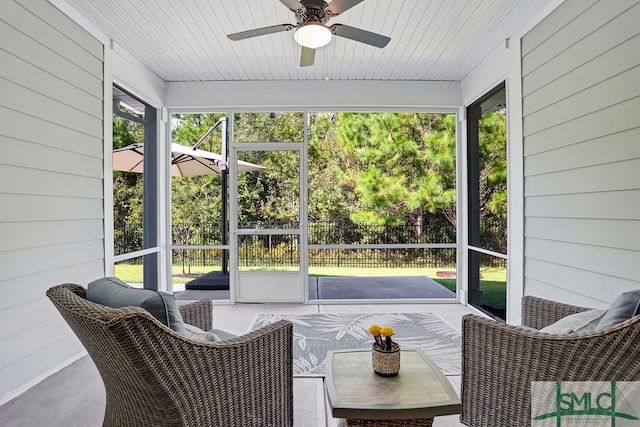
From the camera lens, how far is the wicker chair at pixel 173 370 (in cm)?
127

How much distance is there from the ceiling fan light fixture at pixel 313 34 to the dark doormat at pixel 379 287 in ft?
10.7

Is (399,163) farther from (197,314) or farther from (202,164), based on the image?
(197,314)

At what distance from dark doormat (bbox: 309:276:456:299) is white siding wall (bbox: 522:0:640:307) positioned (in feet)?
6.65

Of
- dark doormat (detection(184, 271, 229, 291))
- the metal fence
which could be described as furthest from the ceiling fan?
dark doormat (detection(184, 271, 229, 291))

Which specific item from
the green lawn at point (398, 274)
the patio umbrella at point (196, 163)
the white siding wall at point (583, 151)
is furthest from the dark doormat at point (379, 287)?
the white siding wall at point (583, 151)

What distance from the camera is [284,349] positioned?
6.10 ft

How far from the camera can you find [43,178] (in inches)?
107

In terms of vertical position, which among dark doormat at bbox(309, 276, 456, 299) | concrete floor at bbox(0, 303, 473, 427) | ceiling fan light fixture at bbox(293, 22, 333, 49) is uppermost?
ceiling fan light fixture at bbox(293, 22, 333, 49)

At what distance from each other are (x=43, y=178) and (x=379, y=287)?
4.02 meters

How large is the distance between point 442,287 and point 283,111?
10.3ft

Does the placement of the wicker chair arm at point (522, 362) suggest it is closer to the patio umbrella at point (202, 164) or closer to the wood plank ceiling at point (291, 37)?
the wood plank ceiling at point (291, 37)

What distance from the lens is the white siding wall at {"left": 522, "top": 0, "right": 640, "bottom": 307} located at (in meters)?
2.25

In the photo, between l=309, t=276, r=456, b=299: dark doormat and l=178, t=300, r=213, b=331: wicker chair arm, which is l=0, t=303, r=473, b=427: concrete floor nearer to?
l=178, t=300, r=213, b=331: wicker chair arm

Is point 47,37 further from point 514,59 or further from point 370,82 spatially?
point 514,59
